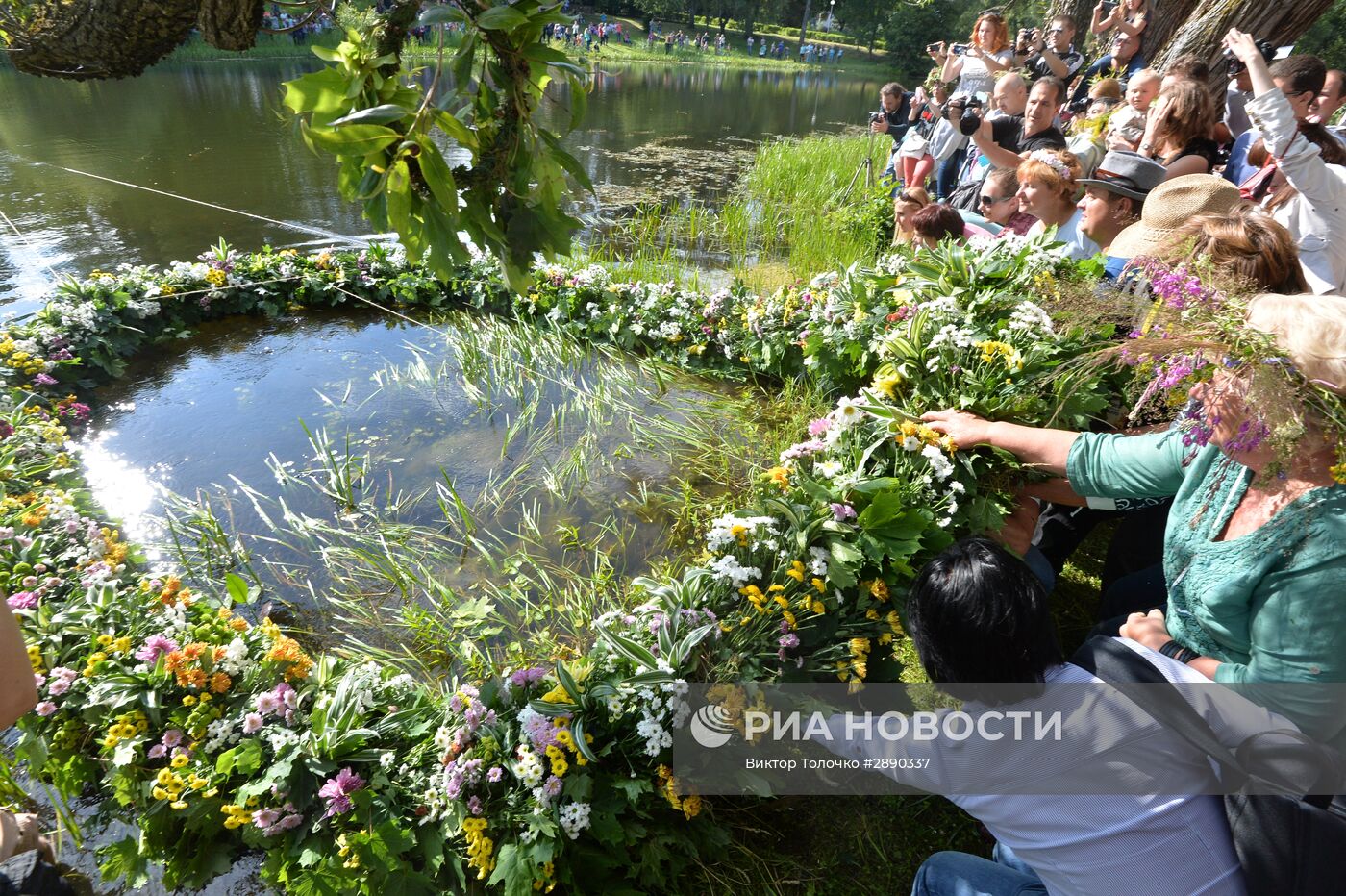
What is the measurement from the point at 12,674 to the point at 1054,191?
14.4ft

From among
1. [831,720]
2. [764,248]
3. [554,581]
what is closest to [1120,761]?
[831,720]

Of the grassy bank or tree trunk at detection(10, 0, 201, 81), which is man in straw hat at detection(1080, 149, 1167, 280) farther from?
the grassy bank

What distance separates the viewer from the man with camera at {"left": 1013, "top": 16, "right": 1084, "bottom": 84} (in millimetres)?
7617

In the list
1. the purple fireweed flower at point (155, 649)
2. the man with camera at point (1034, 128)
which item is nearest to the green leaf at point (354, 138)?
the purple fireweed flower at point (155, 649)

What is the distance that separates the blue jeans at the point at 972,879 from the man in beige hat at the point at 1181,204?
233cm

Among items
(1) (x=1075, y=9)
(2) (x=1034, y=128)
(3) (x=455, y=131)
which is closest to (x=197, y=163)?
(2) (x=1034, y=128)

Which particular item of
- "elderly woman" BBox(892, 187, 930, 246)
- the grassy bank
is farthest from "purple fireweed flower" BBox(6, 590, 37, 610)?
the grassy bank

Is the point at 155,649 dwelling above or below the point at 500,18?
below

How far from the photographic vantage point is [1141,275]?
2229mm

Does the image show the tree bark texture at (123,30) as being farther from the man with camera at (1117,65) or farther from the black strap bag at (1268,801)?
the man with camera at (1117,65)

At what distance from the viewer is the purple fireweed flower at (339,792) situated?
173 cm

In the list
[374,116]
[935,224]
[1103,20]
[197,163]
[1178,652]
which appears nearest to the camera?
[374,116]

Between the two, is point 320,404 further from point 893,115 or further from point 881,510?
point 893,115

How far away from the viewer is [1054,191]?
3.59 metres
